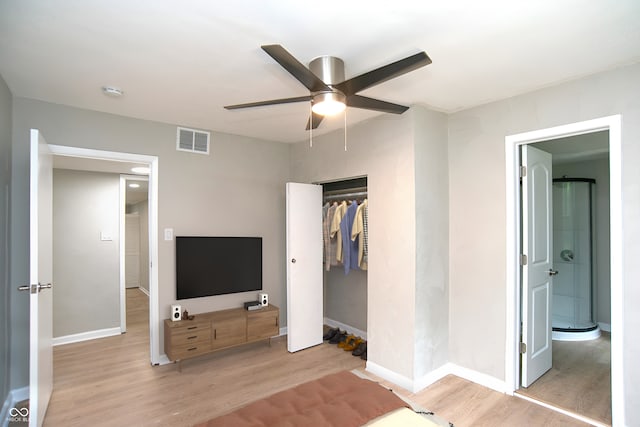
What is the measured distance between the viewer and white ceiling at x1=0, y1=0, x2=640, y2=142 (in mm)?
1630

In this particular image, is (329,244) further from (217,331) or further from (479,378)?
(479,378)

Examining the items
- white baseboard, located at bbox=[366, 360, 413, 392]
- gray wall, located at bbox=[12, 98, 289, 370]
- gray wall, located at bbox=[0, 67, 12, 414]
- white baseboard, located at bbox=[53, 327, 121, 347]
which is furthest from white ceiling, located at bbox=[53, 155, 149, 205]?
white baseboard, located at bbox=[366, 360, 413, 392]

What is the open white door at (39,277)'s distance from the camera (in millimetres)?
2156

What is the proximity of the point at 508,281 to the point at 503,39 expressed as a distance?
A: 189cm

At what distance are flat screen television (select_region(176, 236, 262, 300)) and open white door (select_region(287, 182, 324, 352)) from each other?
502 millimetres

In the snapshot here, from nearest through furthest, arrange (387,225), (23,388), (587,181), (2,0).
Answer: (2,0), (23,388), (387,225), (587,181)

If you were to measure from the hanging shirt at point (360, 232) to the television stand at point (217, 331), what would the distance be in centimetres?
114

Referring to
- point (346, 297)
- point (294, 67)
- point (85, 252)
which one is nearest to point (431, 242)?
point (346, 297)

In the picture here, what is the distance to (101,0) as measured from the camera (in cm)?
156

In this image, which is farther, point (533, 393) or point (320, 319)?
point (320, 319)

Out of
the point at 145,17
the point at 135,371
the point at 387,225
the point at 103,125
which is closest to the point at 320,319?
the point at 387,225

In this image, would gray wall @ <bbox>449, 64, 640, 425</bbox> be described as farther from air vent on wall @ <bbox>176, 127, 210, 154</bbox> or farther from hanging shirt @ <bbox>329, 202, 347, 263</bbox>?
air vent on wall @ <bbox>176, 127, 210, 154</bbox>

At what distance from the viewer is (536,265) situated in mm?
3010

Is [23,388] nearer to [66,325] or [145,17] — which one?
[66,325]
